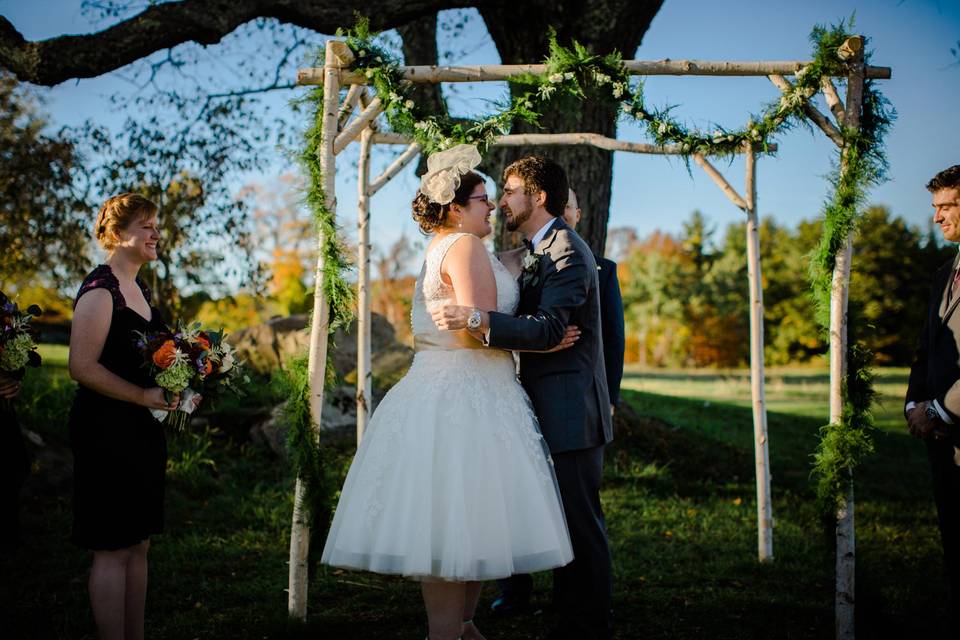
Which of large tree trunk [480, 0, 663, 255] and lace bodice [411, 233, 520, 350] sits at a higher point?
large tree trunk [480, 0, 663, 255]

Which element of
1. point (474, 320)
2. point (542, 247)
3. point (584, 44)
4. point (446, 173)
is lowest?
point (474, 320)

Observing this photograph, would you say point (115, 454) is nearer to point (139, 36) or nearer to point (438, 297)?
point (438, 297)

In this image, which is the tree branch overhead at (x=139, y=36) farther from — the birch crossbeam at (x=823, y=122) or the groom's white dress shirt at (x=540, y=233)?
the birch crossbeam at (x=823, y=122)

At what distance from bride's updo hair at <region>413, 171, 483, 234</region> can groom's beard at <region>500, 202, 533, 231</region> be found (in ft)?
0.84

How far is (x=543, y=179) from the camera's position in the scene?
11.3 ft

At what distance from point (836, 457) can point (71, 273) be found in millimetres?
9127

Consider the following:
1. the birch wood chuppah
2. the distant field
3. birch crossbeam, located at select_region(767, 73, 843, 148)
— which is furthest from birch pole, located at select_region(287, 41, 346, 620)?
the distant field

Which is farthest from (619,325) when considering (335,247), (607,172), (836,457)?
(607,172)

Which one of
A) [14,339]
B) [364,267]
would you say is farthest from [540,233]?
[14,339]

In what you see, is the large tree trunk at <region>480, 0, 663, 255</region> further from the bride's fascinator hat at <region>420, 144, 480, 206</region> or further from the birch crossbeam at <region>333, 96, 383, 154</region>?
the bride's fascinator hat at <region>420, 144, 480, 206</region>

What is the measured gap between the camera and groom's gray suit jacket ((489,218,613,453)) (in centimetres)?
319

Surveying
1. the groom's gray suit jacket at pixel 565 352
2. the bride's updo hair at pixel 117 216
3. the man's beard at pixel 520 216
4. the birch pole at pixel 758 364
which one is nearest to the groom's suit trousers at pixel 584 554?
the groom's gray suit jacket at pixel 565 352

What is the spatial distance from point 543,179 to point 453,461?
1441mm

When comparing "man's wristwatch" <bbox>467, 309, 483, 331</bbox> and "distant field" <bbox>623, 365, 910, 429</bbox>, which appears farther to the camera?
"distant field" <bbox>623, 365, 910, 429</bbox>
